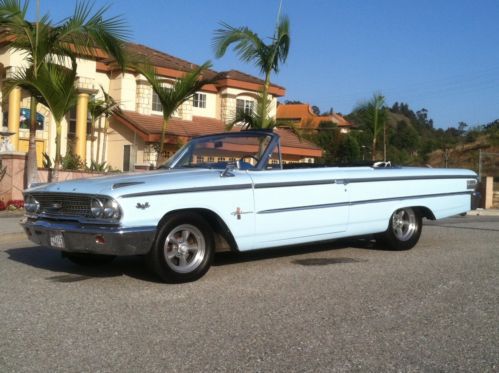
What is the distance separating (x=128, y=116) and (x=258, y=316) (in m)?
19.8

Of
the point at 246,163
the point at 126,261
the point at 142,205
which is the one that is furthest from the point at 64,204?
the point at 246,163

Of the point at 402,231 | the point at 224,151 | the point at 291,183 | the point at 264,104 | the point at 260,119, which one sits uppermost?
the point at 264,104

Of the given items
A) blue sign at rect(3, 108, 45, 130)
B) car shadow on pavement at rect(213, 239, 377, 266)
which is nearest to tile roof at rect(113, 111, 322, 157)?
blue sign at rect(3, 108, 45, 130)

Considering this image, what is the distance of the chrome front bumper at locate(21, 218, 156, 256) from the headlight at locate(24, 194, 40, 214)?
1.84 ft

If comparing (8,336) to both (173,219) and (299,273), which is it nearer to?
(173,219)

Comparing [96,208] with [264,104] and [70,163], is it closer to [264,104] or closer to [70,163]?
[264,104]

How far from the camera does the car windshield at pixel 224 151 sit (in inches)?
291

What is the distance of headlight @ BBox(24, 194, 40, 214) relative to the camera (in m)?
6.71

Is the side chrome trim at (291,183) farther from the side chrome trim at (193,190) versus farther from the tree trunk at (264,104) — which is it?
the tree trunk at (264,104)

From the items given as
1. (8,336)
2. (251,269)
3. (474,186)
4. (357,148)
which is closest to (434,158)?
(357,148)

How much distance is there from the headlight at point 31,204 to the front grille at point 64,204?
0.17 feet

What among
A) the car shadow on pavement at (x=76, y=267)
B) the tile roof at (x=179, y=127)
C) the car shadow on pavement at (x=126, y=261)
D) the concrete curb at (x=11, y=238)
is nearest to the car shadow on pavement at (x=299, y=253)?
the car shadow on pavement at (x=126, y=261)

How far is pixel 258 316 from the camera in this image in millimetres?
5047

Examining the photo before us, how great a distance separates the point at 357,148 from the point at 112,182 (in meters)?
34.3
